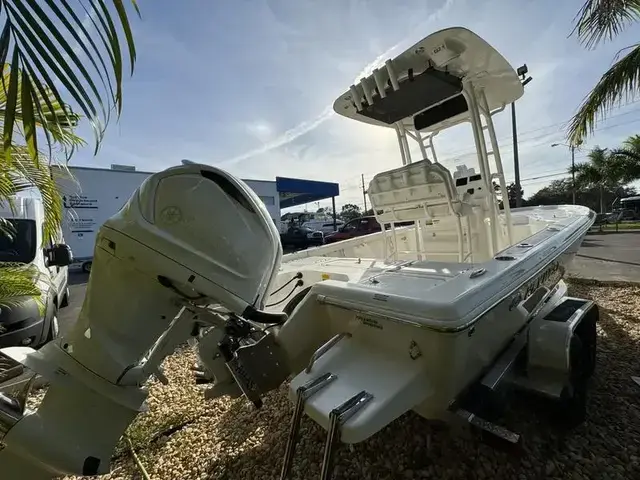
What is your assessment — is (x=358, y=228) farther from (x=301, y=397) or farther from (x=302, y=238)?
(x=301, y=397)

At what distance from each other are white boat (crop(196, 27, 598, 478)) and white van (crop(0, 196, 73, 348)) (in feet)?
8.79

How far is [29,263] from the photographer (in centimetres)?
405

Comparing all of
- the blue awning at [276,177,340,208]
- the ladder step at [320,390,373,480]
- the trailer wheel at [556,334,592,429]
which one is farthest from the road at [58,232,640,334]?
the blue awning at [276,177,340,208]

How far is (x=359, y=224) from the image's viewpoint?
48.6ft

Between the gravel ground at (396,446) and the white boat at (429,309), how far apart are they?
32 cm

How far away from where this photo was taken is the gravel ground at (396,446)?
179 centimetres

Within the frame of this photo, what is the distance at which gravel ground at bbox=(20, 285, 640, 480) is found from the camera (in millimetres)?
1793

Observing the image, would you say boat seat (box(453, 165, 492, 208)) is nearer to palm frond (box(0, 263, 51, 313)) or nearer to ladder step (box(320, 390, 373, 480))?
ladder step (box(320, 390, 373, 480))

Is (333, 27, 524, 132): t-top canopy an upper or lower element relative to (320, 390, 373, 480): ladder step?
upper

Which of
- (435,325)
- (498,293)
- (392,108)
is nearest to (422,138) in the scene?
(392,108)

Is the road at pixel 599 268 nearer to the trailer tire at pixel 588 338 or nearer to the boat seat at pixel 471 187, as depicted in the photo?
the boat seat at pixel 471 187

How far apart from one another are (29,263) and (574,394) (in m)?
5.28

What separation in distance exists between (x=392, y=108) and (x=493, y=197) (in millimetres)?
1255

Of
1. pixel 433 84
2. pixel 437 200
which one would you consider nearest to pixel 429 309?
pixel 437 200
